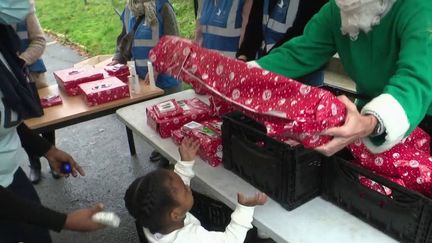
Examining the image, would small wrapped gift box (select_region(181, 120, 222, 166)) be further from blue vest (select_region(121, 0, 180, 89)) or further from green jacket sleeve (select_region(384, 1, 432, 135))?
blue vest (select_region(121, 0, 180, 89))

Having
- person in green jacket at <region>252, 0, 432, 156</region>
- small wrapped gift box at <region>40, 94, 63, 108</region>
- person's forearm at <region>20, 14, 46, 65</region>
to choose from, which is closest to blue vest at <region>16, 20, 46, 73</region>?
person's forearm at <region>20, 14, 46, 65</region>

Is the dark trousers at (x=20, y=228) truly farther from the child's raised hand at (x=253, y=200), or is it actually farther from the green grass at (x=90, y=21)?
the green grass at (x=90, y=21)

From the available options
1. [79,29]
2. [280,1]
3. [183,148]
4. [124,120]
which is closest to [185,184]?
[183,148]

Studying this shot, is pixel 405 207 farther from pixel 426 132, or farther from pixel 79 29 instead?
pixel 79 29

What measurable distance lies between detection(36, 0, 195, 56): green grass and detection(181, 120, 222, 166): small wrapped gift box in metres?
3.82

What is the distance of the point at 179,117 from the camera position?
5.75ft

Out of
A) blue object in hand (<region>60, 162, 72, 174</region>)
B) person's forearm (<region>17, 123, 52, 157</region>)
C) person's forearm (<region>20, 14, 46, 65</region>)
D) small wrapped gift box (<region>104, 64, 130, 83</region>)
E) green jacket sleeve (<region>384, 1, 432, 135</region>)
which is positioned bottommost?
blue object in hand (<region>60, 162, 72, 174</region>)

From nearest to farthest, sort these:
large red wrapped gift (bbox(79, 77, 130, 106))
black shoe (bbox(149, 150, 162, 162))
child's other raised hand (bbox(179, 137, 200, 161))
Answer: child's other raised hand (bbox(179, 137, 200, 161))
large red wrapped gift (bbox(79, 77, 130, 106))
black shoe (bbox(149, 150, 162, 162))

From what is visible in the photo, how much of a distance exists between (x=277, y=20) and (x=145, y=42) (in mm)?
1174

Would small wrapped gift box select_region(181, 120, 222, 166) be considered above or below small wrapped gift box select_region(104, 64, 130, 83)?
above

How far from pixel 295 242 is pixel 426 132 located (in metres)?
0.60

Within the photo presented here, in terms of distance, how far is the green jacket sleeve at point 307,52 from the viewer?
4.67 feet

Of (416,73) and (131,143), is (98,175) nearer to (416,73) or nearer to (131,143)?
(131,143)

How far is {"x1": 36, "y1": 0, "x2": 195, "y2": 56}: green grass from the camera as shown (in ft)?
21.1
